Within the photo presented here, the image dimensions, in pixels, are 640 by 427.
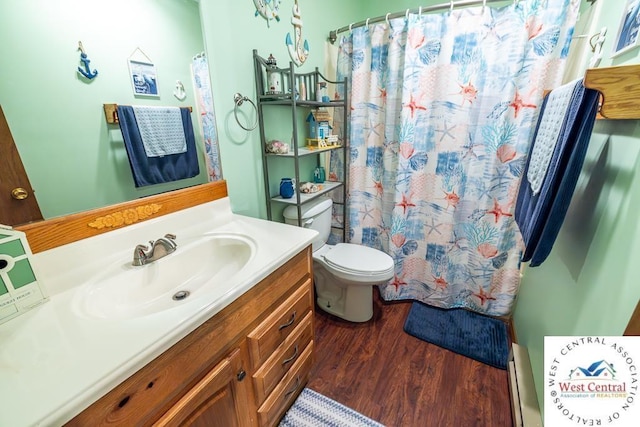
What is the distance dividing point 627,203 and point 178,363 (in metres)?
1.26

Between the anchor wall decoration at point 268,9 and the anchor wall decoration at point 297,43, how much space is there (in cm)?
12

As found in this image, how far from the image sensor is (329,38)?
1840 millimetres

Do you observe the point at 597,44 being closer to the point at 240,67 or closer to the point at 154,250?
the point at 240,67

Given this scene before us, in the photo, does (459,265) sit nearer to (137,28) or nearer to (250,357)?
(250,357)

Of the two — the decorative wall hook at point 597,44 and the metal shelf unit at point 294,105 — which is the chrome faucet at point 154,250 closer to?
the metal shelf unit at point 294,105

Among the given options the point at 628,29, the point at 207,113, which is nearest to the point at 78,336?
the point at 207,113

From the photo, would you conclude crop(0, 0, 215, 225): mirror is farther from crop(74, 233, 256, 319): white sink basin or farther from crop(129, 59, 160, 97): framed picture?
crop(74, 233, 256, 319): white sink basin

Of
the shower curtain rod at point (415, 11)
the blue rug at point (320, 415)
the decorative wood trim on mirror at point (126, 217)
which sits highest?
the shower curtain rod at point (415, 11)

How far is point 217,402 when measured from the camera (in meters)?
0.76

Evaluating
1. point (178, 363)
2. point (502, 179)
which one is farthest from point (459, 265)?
point (178, 363)

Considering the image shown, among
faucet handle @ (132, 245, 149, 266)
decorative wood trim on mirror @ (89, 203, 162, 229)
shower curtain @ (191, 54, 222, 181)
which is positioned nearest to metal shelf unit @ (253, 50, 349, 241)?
shower curtain @ (191, 54, 222, 181)

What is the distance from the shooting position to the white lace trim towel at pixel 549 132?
2.84ft

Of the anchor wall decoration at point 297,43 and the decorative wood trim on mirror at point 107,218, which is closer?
the decorative wood trim on mirror at point 107,218

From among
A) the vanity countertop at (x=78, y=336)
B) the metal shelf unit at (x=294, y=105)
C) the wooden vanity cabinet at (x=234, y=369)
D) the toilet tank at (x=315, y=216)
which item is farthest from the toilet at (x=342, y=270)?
the vanity countertop at (x=78, y=336)
